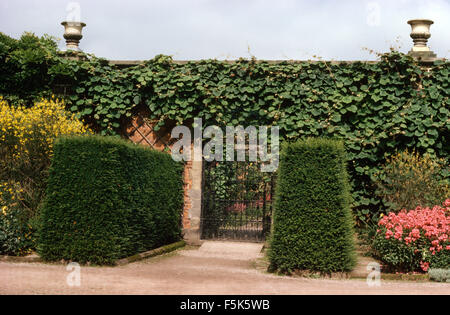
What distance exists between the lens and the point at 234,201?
1078 centimetres

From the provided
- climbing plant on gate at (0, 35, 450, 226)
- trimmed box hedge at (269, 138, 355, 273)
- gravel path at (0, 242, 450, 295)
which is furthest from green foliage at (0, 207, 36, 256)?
trimmed box hedge at (269, 138, 355, 273)

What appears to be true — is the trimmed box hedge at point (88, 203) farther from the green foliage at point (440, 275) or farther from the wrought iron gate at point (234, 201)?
the green foliage at point (440, 275)

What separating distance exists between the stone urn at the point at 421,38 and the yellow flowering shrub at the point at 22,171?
713 cm

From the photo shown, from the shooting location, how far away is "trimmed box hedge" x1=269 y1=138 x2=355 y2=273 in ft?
24.1

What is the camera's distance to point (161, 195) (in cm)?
965

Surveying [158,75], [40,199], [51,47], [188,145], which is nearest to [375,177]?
[188,145]

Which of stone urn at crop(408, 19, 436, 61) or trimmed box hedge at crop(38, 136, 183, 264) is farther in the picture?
stone urn at crop(408, 19, 436, 61)

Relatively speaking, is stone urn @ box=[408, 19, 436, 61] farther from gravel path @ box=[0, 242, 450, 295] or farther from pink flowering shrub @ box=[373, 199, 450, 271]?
gravel path @ box=[0, 242, 450, 295]

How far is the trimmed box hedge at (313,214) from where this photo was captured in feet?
24.1

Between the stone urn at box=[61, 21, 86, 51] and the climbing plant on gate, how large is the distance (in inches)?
36.5
